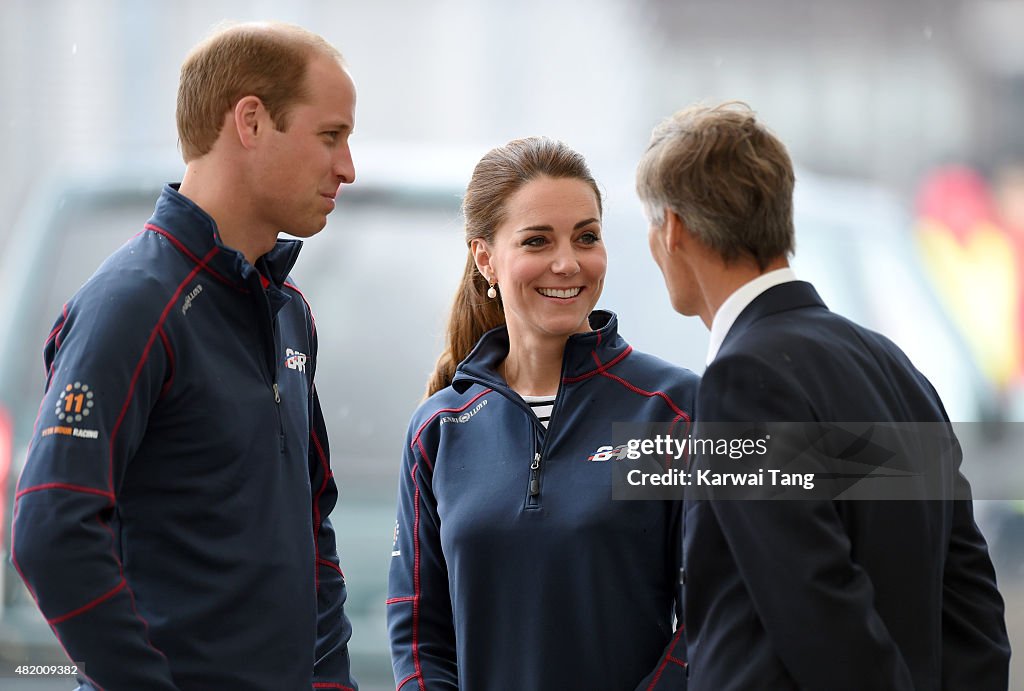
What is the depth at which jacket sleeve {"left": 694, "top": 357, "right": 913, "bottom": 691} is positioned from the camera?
3.87 ft

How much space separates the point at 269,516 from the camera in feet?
4.80

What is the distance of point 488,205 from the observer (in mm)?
1807

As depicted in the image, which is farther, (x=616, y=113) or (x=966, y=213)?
(x=966, y=213)

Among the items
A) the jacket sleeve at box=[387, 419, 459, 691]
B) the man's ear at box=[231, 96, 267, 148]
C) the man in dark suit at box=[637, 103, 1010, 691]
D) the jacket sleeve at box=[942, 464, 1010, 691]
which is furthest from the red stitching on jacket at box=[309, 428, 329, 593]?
the jacket sleeve at box=[942, 464, 1010, 691]

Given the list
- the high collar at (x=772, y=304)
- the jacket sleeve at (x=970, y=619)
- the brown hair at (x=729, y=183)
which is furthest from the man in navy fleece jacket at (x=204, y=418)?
the jacket sleeve at (x=970, y=619)

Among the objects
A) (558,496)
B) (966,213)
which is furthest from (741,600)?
(966,213)

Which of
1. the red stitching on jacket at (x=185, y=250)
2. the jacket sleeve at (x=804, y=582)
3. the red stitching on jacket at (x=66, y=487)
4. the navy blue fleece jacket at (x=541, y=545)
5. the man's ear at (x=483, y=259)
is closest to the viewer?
the jacket sleeve at (x=804, y=582)

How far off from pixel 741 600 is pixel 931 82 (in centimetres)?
231

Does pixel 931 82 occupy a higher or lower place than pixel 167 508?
higher

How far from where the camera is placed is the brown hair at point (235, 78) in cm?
151

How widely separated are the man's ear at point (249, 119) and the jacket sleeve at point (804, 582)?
2.24 ft

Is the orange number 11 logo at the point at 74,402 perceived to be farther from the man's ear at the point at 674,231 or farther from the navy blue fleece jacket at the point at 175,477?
the man's ear at the point at 674,231

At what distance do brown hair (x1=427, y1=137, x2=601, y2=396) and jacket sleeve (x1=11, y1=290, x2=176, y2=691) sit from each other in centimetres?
61

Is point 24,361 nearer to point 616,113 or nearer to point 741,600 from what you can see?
point 616,113
